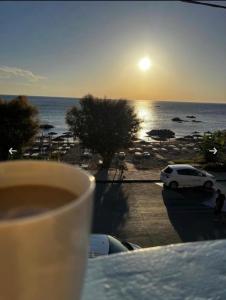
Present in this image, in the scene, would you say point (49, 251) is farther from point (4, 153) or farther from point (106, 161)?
point (106, 161)

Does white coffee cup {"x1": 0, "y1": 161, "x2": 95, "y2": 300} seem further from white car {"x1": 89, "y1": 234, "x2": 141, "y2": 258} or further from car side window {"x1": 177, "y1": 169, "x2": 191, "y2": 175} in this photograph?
car side window {"x1": 177, "y1": 169, "x2": 191, "y2": 175}

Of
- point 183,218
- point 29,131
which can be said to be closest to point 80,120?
point 29,131

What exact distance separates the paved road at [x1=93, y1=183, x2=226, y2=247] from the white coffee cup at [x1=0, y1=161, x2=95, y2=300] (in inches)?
370

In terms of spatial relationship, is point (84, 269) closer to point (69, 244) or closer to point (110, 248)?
point (69, 244)

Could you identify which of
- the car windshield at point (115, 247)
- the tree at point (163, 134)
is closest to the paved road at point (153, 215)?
the car windshield at point (115, 247)

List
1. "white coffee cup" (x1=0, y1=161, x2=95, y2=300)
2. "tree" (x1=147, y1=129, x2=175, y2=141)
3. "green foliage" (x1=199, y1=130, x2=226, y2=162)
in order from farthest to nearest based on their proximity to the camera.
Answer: "tree" (x1=147, y1=129, x2=175, y2=141) < "green foliage" (x1=199, y1=130, x2=226, y2=162) < "white coffee cup" (x1=0, y1=161, x2=95, y2=300)

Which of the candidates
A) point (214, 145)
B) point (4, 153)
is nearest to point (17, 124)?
point (4, 153)

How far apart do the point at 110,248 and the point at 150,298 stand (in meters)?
5.23

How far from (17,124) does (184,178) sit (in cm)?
901

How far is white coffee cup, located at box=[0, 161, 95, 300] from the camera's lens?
0.62 m

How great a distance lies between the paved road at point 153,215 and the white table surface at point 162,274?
847 centimetres

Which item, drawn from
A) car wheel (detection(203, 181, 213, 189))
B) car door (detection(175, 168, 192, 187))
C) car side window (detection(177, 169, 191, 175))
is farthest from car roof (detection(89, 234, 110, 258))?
car wheel (detection(203, 181, 213, 189))

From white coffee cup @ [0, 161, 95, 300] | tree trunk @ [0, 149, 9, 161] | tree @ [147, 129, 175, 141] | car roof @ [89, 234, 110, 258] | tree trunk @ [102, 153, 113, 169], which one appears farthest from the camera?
tree @ [147, 129, 175, 141]

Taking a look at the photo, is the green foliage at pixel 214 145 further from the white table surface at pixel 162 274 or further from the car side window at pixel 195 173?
the white table surface at pixel 162 274
